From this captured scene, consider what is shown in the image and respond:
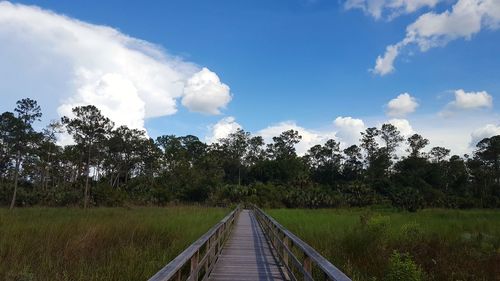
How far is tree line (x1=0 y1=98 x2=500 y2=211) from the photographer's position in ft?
179

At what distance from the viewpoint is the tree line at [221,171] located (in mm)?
54656

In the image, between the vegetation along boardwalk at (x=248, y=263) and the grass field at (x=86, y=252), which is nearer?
the vegetation along boardwalk at (x=248, y=263)

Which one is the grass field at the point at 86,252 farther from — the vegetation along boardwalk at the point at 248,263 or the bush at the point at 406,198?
the bush at the point at 406,198

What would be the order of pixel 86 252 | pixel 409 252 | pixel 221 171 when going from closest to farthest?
pixel 86 252
pixel 409 252
pixel 221 171

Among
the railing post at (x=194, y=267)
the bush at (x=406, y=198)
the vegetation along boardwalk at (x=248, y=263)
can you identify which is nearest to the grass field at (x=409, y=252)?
the vegetation along boardwalk at (x=248, y=263)

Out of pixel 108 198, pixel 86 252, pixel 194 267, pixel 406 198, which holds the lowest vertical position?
pixel 86 252

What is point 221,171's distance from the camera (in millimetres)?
90250

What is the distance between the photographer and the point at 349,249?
419 inches

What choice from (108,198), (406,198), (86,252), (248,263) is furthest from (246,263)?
(406,198)

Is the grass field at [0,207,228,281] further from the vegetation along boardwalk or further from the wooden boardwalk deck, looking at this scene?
the wooden boardwalk deck

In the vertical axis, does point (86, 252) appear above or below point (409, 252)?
above

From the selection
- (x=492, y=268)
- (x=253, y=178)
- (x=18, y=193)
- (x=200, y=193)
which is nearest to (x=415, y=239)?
(x=492, y=268)

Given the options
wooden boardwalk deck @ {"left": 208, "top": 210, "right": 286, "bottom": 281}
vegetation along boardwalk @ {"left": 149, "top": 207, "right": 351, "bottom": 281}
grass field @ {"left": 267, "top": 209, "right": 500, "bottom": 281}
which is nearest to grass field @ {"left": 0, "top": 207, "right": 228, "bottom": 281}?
vegetation along boardwalk @ {"left": 149, "top": 207, "right": 351, "bottom": 281}

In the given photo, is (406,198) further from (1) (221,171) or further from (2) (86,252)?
(2) (86,252)
